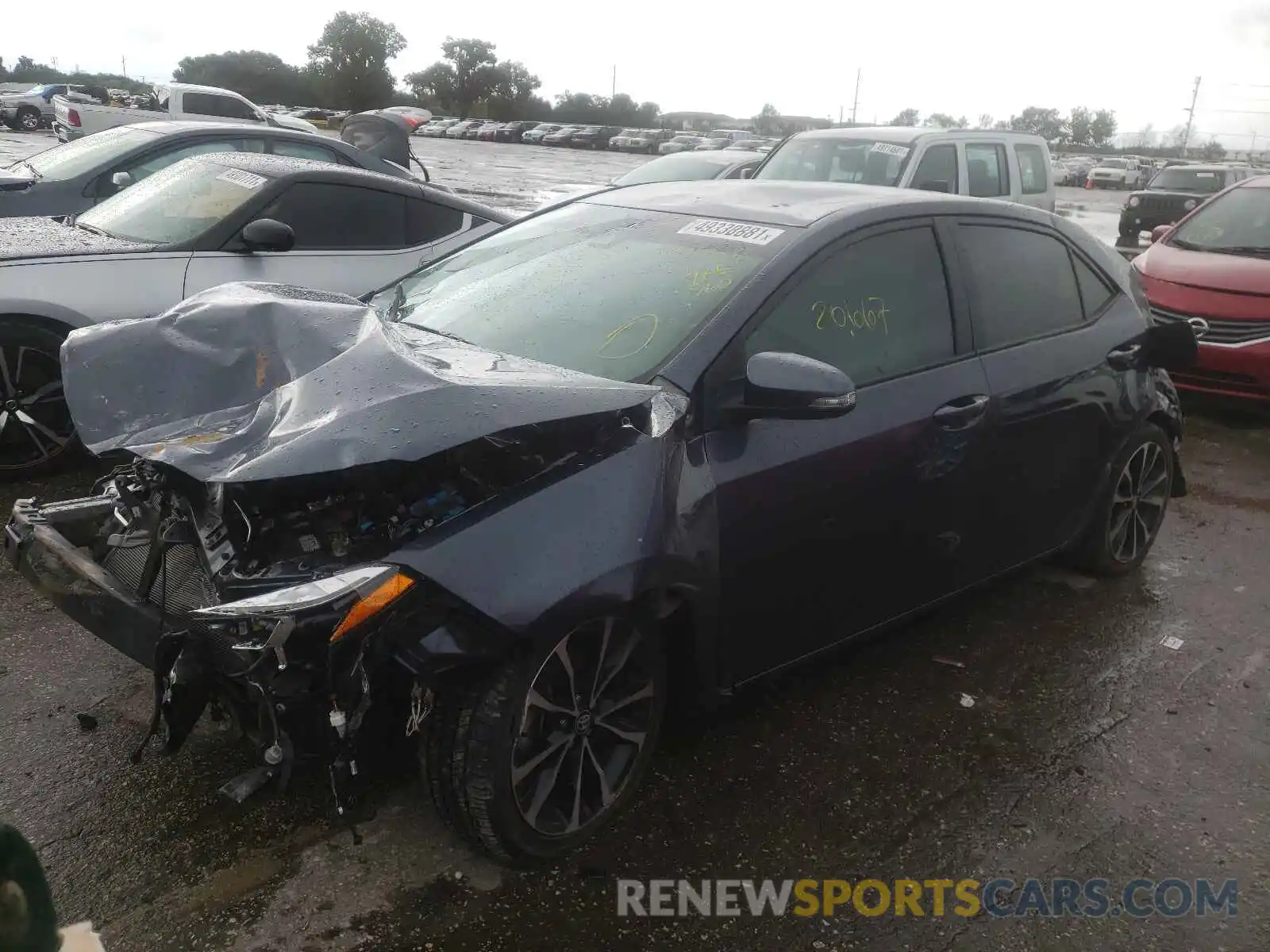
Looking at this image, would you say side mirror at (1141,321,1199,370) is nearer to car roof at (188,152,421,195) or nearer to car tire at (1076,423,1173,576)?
car tire at (1076,423,1173,576)

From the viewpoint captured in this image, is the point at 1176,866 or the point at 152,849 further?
the point at 1176,866

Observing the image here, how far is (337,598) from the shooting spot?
2.12m

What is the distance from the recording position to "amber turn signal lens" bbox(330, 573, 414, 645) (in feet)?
6.96

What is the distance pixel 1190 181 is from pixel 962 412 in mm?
18507

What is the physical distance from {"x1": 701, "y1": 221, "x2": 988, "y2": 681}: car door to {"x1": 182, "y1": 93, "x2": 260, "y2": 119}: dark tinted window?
730 inches

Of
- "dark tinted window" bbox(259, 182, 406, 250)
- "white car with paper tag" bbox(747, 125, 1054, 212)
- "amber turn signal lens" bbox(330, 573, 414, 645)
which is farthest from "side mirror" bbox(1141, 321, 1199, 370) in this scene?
"white car with paper tag" bbox(747, 125, 1054, 212)

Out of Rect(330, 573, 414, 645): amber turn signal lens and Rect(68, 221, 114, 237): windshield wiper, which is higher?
Rect(68, 221, 114, 237): windshield wiper

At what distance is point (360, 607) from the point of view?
2131mm

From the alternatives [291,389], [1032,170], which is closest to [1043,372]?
[291,389]

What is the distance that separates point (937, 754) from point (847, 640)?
0.46 m

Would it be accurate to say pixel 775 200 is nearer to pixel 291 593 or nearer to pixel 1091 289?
pixel 1091 289

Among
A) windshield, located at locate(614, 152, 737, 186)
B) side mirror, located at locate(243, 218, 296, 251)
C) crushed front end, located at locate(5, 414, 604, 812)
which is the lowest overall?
crushed front end, located at locate(5, 414, 604, 812)

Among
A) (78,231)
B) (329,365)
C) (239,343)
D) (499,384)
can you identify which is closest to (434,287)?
(239,343)

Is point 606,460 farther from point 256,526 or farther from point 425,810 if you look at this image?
point 425,810
